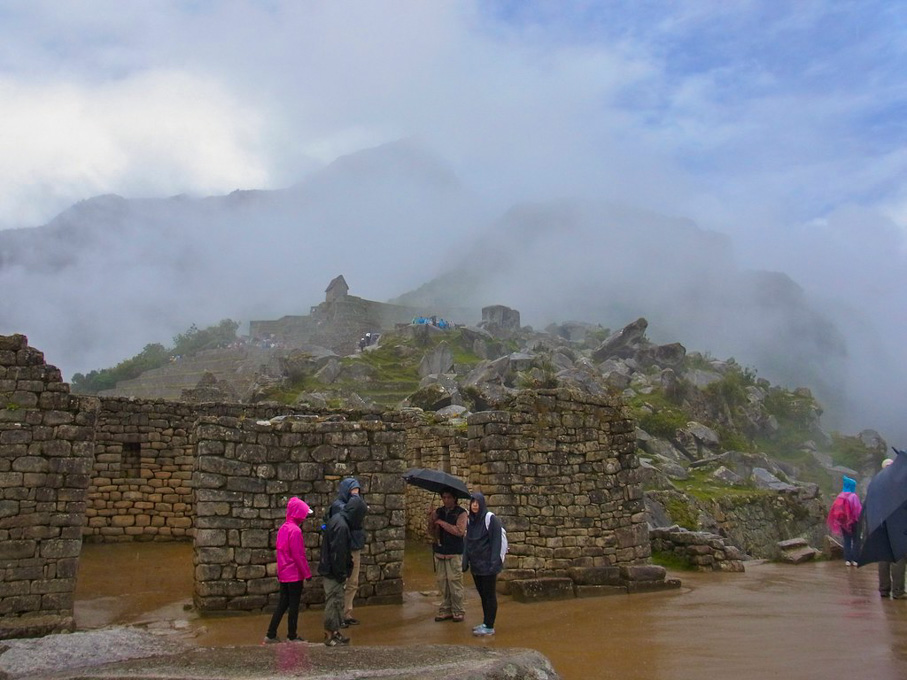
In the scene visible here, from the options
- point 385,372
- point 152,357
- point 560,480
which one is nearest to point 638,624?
point 560,480

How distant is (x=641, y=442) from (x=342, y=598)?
25239 millimetres

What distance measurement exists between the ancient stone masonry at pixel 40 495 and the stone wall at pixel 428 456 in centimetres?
759

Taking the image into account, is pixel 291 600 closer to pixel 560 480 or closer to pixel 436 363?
pixel 560 480

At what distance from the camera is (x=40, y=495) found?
28.9ft

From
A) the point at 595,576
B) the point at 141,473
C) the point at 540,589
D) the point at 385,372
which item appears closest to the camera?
the point at 540,589

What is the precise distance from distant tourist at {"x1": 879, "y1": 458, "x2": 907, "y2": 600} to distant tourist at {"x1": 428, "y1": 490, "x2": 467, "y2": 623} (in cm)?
653

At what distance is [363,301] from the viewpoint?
7450 cm

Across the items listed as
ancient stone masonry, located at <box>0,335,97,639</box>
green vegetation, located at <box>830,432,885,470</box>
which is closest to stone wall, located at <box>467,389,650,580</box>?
ancient stone masonry, located at <box>0,335,97,639</box>

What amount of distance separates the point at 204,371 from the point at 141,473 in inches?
1224

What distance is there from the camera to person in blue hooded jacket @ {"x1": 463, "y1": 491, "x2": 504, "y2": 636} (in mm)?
8883

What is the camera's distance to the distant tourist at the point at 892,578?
37.0 ft

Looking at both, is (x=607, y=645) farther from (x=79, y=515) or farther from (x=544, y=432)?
(x=79, y=515)

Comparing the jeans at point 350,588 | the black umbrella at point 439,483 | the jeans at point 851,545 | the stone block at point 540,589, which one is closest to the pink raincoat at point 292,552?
the jeans at point 350,588

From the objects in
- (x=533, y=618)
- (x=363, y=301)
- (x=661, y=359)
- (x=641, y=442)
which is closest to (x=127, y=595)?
(x=533, y=618)
